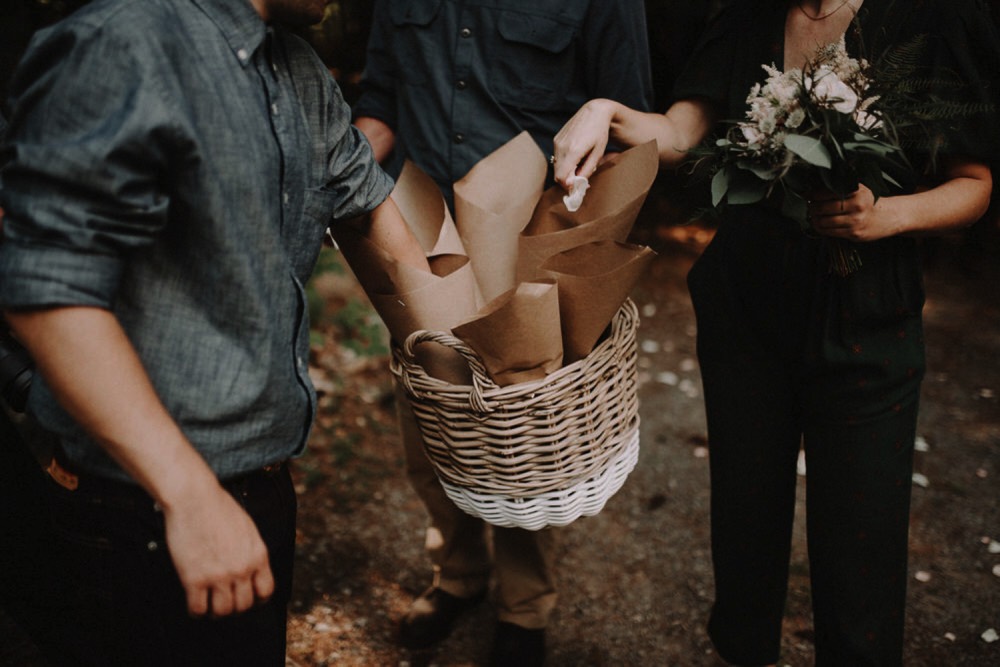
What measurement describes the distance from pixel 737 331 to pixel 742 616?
846 millimetres

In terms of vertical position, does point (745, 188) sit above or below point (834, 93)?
below

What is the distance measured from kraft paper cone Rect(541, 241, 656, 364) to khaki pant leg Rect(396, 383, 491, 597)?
3.07ft

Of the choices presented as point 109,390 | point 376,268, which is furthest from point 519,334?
point 109,390

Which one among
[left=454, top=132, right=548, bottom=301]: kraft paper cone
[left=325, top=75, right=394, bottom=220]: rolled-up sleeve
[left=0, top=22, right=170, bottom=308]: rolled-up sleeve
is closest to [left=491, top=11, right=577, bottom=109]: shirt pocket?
[left=454, top=132, right=548, bottom=301]: kraft paper cone

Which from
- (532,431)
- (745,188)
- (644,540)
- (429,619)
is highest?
(745,188)

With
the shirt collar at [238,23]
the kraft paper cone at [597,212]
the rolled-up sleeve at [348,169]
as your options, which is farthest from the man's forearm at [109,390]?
the kraft paper cone at [597,212]

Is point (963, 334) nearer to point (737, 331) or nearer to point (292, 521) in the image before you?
point (737, 331)

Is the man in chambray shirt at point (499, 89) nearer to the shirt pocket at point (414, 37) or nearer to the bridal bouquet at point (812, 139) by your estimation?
the shirt pocket at point (414, 37)

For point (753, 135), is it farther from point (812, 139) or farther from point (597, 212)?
point (597, 212)

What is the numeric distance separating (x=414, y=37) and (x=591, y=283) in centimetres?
117

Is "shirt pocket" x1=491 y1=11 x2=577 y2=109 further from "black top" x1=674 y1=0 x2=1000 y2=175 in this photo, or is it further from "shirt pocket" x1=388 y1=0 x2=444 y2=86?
"black top" x1=674 y1=0 x2=1000 y2=175

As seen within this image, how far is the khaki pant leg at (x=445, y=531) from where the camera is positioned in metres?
2.47

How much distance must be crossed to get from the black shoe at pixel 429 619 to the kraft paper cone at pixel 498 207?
1227mm

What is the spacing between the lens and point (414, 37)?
7.40 ft
